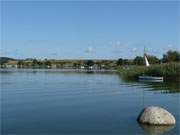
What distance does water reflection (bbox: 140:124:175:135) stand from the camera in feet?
68.4

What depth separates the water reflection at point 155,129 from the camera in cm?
2085

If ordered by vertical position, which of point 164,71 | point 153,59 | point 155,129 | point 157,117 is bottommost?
point 155,129

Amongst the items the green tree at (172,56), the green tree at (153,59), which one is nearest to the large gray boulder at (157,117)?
the green tree at (172,56)

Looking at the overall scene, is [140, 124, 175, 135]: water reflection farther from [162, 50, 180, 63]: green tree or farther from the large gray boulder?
[162, 50, 180, 63]: green tree

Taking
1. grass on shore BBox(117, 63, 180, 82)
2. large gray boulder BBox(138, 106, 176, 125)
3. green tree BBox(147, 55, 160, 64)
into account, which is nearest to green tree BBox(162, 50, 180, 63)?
green tree BBox(147, 55, 160, 64)

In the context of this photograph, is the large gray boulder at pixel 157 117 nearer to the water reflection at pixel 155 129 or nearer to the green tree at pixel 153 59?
the water reflection at pixel 155 129

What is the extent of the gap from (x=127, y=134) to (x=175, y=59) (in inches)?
3872

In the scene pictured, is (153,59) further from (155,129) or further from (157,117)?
(155,129)

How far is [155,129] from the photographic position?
21.5 meters

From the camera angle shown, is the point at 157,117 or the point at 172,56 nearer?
the point at 157,117

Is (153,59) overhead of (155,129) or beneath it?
overhead

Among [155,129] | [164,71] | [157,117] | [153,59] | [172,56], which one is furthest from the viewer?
[153,59]

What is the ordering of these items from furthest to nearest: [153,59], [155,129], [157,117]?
[153,59], [157,117], [155,129]

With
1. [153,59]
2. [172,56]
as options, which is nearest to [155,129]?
[172,56]
